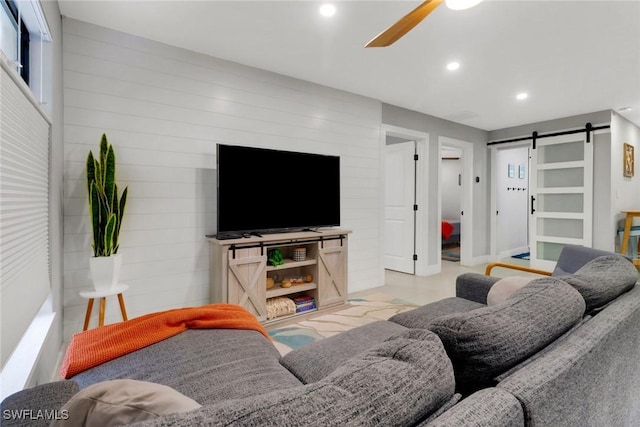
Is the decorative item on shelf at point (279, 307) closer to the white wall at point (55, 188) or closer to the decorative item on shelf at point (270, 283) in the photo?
the decorative item on shelf at point (270, 283)

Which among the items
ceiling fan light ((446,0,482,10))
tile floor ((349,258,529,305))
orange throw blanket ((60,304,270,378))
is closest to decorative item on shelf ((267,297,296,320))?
tile floor ((349,258,529,305))

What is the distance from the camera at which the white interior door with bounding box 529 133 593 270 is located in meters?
4.91

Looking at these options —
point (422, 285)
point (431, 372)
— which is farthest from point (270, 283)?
point (431, 372)

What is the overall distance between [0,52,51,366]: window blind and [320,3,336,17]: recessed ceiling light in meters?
1.80

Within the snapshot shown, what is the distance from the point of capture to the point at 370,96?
13.5 feet

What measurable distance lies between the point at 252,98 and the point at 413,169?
2.80m

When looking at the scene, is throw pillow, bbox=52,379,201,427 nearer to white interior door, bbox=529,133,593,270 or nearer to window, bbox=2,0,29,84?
window, bbox=2,0,29,84

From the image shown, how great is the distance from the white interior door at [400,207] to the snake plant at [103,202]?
3957 millimetres

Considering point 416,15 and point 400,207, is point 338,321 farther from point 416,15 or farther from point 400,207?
point 400,207

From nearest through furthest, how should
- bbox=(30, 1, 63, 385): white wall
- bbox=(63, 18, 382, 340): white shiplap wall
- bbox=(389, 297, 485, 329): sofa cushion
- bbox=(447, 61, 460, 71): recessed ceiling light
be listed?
1. bbox=(389, 297, 485, 329): sofa cushion
2. bbox=(30, 1, 63, 385): white wall
3. bbox=(63, 18, 382, 340): white shiplap wall
4. bbox=(447, 61, 460, 71): recessed ceiling light

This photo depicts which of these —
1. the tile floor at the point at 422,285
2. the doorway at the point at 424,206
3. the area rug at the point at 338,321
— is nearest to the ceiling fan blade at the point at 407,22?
the area rug at the point at 338,321

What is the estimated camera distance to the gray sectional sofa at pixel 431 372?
22.4 inches

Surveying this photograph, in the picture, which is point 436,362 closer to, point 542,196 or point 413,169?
point 413,169

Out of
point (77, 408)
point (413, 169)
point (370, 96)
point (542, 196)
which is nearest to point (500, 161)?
point (542, 196)
